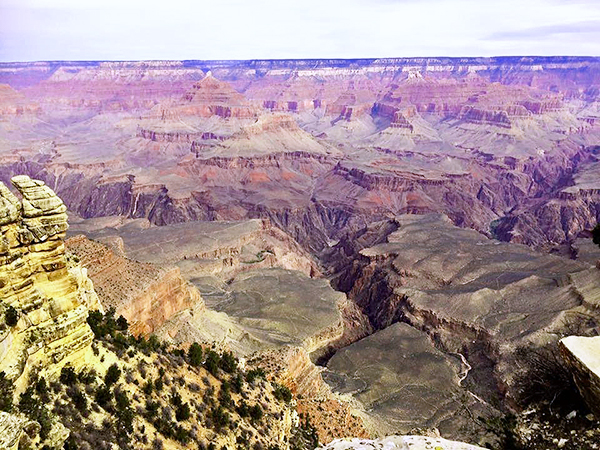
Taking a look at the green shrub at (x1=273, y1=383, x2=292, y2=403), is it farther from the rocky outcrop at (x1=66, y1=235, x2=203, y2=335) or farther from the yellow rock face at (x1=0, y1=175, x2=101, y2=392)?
the rocky outcrop at (x1=66, y1=235, x2=203, y2=335)

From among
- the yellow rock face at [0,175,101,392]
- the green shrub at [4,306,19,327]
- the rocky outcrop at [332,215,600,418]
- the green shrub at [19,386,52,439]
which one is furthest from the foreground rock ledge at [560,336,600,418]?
the rocky outcrop at [332,215,600,418]

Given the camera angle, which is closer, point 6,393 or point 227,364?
point 6,393

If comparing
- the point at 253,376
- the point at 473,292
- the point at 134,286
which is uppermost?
the point at 253,376

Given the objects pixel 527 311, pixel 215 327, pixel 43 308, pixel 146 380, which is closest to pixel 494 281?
pixel 527 311

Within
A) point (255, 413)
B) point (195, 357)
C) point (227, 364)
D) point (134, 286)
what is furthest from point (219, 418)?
point (134, 286)

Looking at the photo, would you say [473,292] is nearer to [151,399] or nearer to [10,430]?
[151,399]
